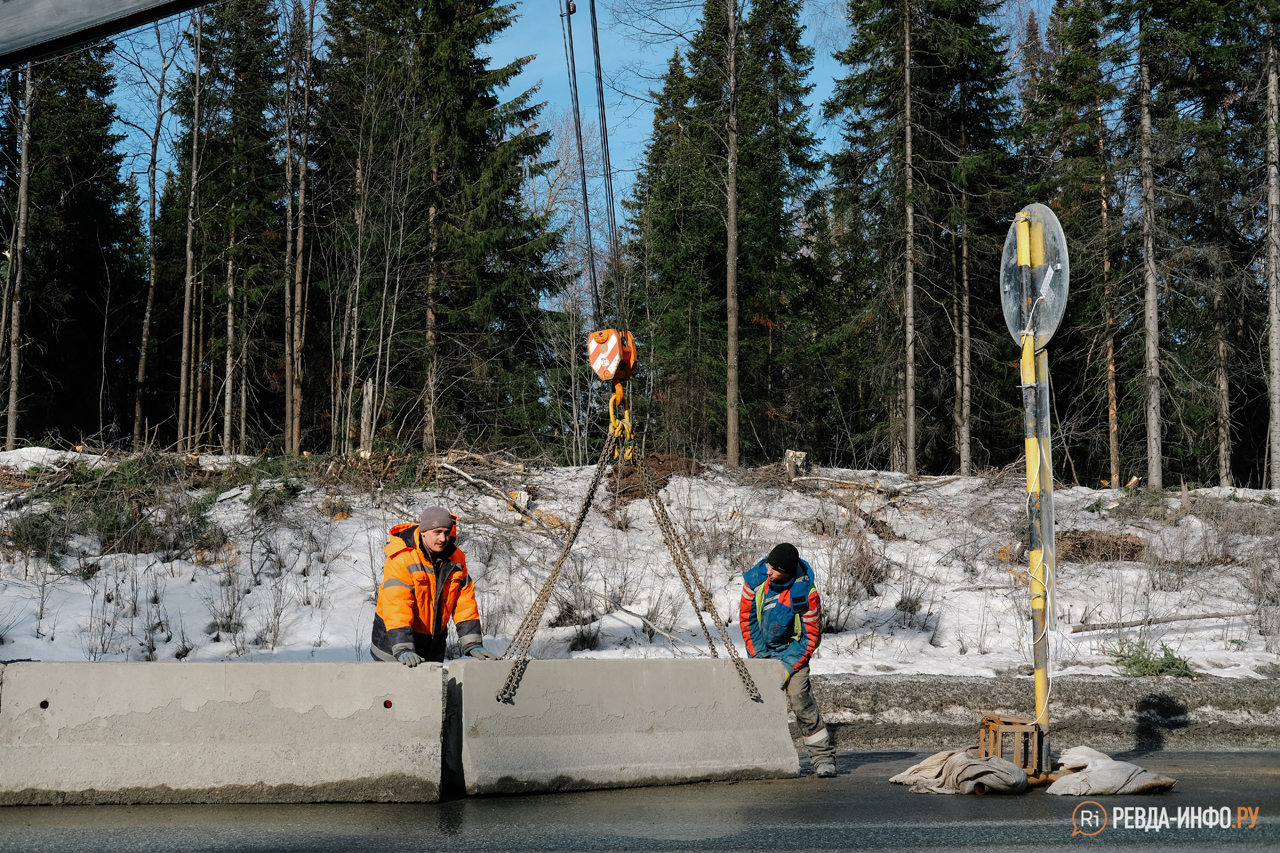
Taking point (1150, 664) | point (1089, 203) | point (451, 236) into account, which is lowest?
point (1150, 664)

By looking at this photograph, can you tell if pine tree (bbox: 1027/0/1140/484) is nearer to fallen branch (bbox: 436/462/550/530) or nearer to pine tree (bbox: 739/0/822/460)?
pine tree (bbox: 739/0/822/460)

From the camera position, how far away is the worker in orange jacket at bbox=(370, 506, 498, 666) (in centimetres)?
624

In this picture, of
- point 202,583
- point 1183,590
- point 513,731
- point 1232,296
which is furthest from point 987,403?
point 513,731

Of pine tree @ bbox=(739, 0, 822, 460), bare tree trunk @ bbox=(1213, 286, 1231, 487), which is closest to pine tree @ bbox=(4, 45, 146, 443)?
pine tree @ bbox=(739, 0, 822, 460)

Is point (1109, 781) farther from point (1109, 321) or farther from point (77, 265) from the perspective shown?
point (77, 265)

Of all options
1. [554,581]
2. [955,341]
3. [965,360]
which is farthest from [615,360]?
[955,341]

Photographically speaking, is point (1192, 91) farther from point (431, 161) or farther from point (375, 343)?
point (375, 343)

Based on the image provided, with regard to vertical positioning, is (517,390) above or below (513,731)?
above

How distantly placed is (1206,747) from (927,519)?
7.90 m

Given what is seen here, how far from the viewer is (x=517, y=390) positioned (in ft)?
90.9

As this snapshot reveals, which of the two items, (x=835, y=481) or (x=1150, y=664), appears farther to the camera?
(x=835, y=481)

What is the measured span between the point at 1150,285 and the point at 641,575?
60.6 feet

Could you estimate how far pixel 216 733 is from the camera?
571 cm

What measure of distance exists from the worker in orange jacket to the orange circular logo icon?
11.4 ft
